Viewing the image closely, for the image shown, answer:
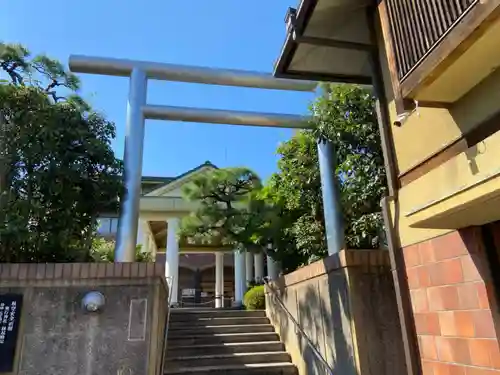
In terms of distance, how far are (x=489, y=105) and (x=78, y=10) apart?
595 cm

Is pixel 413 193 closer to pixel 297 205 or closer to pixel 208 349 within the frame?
pixel 297 205

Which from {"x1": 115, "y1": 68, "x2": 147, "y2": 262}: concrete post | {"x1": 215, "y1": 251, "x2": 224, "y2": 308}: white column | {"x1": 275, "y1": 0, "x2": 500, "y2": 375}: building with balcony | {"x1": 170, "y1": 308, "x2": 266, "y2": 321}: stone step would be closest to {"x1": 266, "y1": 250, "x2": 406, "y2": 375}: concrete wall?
{"x1": 275, "y1": 0, "x2": 500, "y2": 375}: building with balcony

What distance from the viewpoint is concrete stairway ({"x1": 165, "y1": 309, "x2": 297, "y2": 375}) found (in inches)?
217

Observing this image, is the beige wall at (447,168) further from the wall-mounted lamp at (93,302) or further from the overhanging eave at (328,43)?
the wall-mounted lamp at (93,302)

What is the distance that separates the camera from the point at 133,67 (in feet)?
20.9

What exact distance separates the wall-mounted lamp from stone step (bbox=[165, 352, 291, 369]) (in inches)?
82.1

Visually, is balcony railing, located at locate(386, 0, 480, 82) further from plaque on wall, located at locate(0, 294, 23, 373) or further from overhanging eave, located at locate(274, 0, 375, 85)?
plaque on wall, located at locate(0, 294, 23, 373)

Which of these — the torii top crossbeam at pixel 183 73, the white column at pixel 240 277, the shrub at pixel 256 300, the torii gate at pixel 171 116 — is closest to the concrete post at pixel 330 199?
the torii gate at pixel 171 116

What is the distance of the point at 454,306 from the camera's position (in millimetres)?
2213

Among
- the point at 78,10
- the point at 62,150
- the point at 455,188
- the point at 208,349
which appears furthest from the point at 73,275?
the point at 78,10

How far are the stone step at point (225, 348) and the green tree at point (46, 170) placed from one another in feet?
6.76

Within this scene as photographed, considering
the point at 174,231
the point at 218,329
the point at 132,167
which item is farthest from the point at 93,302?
the point at 174,231

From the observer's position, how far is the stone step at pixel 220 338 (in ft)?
20.6

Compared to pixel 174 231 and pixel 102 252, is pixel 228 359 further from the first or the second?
pixel 174 231
